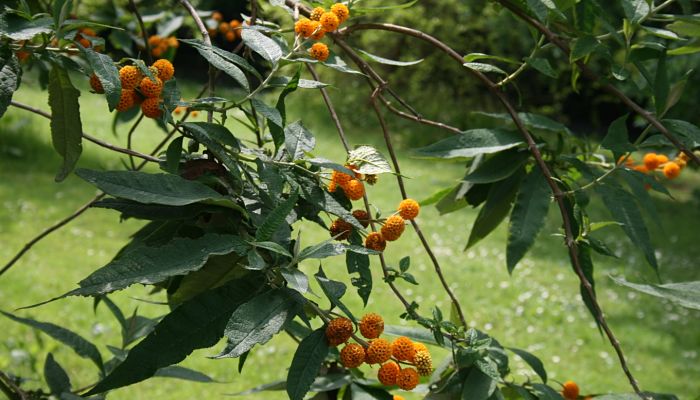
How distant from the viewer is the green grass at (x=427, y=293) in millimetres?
3252

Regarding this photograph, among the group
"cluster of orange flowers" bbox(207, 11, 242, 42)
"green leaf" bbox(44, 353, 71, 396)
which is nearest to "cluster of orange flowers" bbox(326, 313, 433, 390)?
"green leaf" bbox(44, 353, 71, 396)

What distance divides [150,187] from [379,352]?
0.22 meters

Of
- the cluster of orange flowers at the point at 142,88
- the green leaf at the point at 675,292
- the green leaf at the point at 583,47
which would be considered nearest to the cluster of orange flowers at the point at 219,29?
the green leaf at the point at 583,47

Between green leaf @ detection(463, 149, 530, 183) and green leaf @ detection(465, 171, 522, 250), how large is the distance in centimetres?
3

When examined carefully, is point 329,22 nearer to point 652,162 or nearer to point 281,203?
point 281,203

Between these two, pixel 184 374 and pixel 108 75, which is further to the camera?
pixel 184 374

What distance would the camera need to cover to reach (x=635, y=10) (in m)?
0.92

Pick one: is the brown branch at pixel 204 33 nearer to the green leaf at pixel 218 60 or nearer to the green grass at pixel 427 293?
the green leaf at pixel 218 60

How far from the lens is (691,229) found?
5.72 m

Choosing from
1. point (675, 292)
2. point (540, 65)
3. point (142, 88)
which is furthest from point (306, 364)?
point (540, 65)

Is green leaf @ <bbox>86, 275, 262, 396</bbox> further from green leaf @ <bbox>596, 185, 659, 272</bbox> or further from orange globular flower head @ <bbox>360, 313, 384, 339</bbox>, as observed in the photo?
green leaf @ <bbox>596, 185, 659, 272</bbox>

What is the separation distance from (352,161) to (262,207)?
0.34 feet

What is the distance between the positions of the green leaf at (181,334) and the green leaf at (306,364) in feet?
0.20

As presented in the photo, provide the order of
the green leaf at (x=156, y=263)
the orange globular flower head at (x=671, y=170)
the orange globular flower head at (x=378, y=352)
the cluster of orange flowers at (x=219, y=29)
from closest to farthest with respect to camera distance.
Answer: the green leaf at (x=156, y=263), the orange globular flower head at (x=378, y=352), the orange globular flower head at (x=671, y=170), the cluster of orange flowers at (x=219, y=29)
